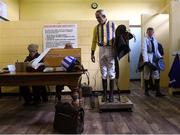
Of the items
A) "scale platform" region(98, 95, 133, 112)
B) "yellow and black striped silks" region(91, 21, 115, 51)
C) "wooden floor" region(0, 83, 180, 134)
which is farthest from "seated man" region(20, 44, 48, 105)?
"scale platform" region(98, 95, 133, 112)

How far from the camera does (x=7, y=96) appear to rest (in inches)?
249

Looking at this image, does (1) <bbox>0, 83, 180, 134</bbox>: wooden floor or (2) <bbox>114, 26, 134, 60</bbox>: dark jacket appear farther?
(2) <bbox>114, 26, 134, 60</bbox>: dark jacket

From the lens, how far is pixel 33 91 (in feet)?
17.6

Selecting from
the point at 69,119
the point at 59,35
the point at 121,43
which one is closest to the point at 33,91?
the point at 59,35

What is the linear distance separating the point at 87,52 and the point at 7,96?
1.97 metres

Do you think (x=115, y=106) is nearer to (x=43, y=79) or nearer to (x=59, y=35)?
(x=43, y=79)

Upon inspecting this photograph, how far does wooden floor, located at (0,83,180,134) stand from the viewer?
3260 mm

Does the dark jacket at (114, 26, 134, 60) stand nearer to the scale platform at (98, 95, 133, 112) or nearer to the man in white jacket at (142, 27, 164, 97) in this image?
the scale platform at (98, 95, 133, 112)

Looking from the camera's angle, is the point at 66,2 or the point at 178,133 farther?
the point at 66,2

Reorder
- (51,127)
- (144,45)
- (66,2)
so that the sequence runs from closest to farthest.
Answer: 1. (51,127)
2. (144,45)
3. (66,2)

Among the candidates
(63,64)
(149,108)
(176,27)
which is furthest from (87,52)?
(63,64)

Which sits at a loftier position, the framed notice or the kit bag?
the framed notice

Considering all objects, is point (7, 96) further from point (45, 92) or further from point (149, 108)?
point (149, 108)

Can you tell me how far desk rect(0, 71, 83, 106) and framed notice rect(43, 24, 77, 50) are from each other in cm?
301
